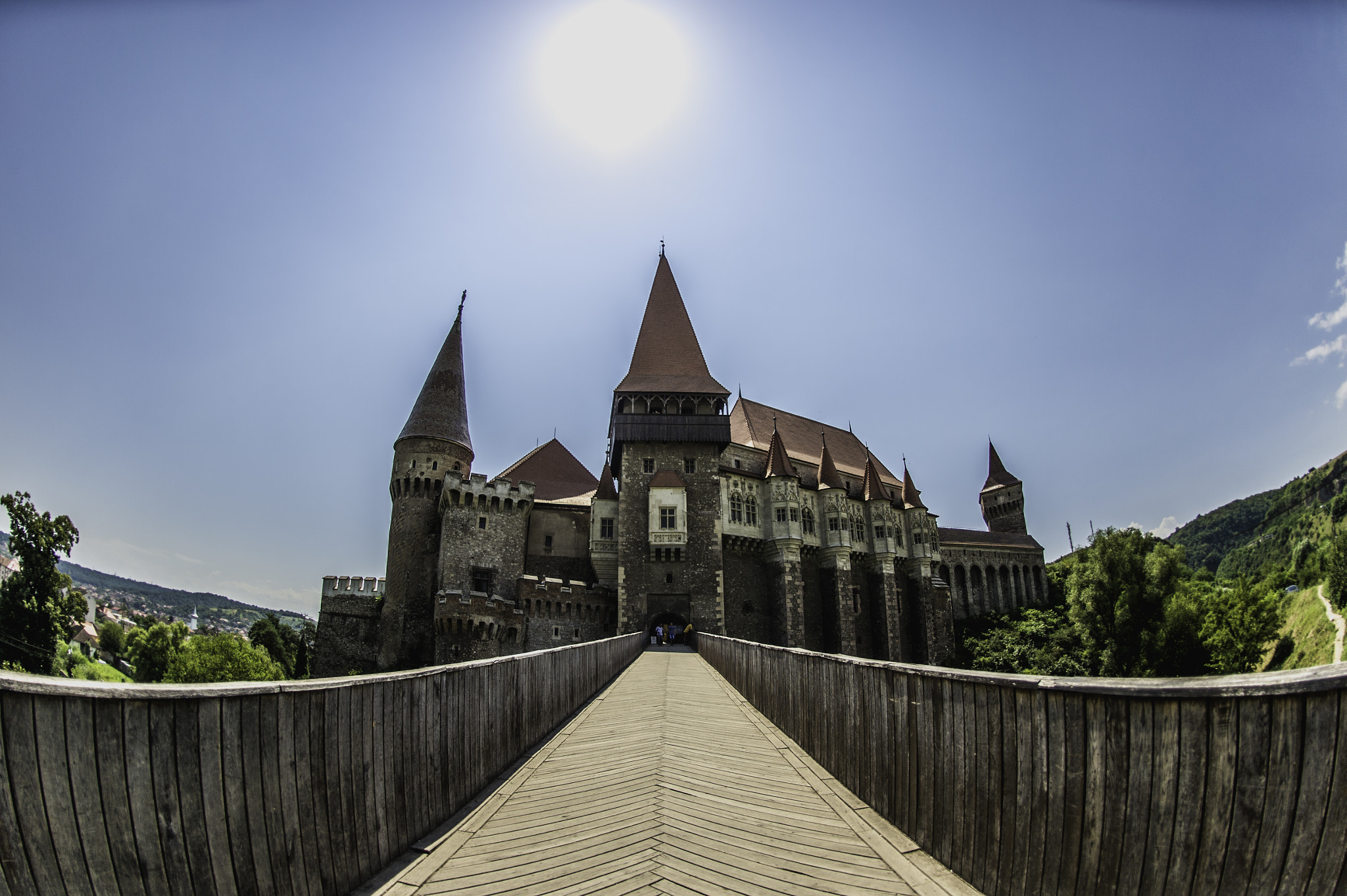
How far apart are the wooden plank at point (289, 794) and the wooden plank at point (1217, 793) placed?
3977 mm

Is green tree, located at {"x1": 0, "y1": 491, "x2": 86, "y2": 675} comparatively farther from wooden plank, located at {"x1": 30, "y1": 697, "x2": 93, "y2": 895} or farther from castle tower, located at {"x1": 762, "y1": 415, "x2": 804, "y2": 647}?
wooden plank, located at {"x1": 30, "y1": 697, "x2": 93, "y2": 895}

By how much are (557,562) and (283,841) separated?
2920 centimetres

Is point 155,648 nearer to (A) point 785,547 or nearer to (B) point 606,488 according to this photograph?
(B) point 606,488

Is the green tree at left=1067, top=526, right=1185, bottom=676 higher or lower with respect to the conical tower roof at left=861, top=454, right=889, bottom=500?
lower

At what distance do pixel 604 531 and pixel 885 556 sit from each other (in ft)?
52.6

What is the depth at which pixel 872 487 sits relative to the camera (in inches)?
1460

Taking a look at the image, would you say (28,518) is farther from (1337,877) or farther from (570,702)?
(1337,877)

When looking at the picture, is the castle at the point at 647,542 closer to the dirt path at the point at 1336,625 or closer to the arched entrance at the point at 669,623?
the arched entrance at the point at 669,623

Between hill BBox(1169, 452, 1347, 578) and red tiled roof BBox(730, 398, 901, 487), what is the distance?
95.0 ft

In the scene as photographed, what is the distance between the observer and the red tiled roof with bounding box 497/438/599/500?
34938mm

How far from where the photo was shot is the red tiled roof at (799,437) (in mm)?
37031

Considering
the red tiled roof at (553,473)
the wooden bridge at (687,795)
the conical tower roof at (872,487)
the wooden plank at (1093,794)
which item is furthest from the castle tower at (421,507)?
the wooden plank at (1093,794)

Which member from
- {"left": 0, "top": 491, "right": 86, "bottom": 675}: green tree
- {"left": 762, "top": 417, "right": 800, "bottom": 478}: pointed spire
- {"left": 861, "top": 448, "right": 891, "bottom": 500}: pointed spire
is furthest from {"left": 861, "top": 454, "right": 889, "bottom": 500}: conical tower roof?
{"left": 0, "top": 491, "right": 86, "bottom": 675}: green tree

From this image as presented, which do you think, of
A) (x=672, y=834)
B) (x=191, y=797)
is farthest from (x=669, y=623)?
(x=191, y=797)
